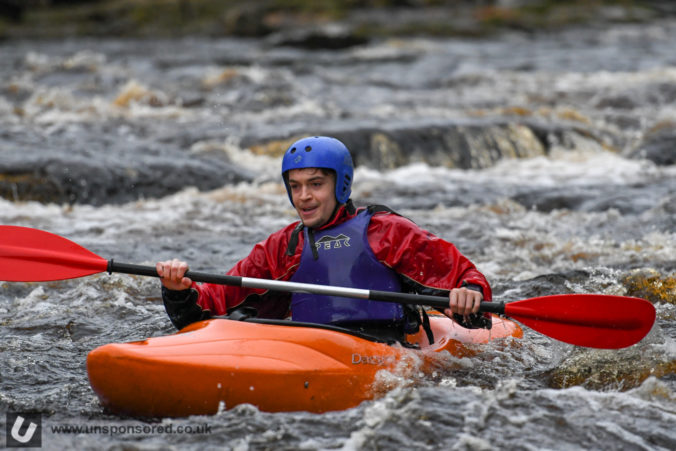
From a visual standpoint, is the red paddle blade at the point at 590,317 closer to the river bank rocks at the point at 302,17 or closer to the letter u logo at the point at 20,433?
the letter u logo at the point at 20,433

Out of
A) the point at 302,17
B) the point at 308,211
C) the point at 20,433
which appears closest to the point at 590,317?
the point at 308,211

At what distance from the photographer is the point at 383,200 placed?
335 inches

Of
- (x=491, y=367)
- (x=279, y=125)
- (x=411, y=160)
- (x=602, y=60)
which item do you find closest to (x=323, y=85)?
(x=279, y=125)

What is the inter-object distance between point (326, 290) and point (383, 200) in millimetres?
4777

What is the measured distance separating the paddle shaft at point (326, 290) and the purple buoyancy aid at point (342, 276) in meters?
0.16

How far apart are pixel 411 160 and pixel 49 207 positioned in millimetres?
4288

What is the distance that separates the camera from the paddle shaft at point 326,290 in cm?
374

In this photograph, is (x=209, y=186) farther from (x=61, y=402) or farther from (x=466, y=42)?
(x=466, y=42)

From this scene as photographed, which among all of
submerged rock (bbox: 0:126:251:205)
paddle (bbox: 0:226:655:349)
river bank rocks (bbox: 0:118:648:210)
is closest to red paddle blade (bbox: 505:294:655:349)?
paddle (bbox: 0:226:655:349)

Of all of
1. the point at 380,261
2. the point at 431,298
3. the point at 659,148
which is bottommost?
the point at 431,298

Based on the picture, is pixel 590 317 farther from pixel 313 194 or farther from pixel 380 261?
pixel 313 194

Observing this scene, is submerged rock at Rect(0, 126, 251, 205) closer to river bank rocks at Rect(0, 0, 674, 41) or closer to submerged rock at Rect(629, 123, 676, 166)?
submerged rock at Rect(629, 123, 676, 166)

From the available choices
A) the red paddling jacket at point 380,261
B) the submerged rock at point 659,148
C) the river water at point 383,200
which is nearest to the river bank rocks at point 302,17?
the river water at point 383,200

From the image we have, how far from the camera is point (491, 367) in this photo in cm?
411
